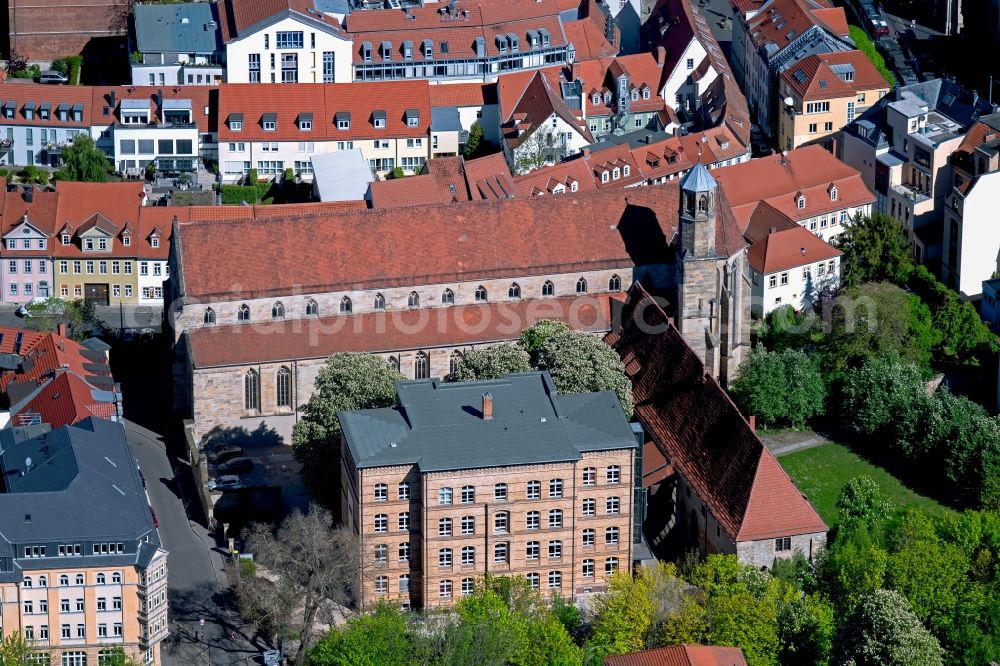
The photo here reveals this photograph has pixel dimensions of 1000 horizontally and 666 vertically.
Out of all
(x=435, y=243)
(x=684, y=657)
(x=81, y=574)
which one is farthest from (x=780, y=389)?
(x=81, y=574)

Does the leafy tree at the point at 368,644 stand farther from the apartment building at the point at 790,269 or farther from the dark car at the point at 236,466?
the apartment building at the point at 790,269

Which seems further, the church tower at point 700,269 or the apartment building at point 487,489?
the church tower at point 700,269

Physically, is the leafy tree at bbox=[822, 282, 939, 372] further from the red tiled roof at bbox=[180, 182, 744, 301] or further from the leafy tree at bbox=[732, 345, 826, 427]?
the red tiled roof at bbox=[180, 182, 744, 301]

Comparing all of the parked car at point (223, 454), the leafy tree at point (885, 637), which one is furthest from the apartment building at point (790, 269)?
the leafy tree at point (885, 637)

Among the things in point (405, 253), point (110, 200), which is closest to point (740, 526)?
point (405, 253)

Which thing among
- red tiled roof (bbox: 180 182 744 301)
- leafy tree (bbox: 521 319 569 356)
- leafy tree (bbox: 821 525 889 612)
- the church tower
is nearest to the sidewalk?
the church tower
